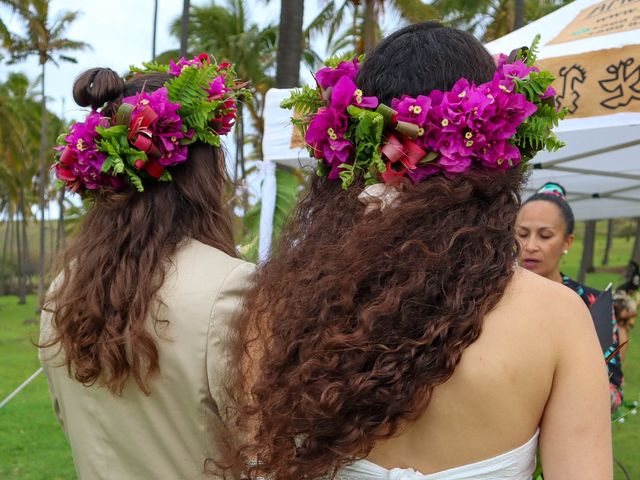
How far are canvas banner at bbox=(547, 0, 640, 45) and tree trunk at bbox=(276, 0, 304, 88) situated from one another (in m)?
2.72

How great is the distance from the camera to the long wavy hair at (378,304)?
3.99 ft

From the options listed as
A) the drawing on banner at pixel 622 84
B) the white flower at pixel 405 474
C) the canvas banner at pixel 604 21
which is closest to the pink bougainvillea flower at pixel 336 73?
the white flower at pixel 405 474

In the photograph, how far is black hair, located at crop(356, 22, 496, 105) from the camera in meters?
1.33

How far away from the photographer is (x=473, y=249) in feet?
4.13

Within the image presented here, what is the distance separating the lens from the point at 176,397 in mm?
1669

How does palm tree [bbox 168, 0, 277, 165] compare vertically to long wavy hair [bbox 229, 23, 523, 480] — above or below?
above

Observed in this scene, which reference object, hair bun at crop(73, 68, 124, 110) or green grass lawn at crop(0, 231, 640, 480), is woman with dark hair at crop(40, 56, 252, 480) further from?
Answer: green grass lawn at crop(0, 231, 640, 480)

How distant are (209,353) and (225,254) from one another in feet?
0.84

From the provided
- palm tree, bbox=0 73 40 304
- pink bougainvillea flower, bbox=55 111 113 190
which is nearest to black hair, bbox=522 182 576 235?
pink bougainvillea flower, bbox=55 111 113 190

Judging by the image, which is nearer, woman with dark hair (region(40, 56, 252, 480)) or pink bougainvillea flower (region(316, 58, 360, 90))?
pink bougainvillea flower (region(316, 58, 360, 90))

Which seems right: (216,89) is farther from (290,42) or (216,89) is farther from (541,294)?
(290,42)

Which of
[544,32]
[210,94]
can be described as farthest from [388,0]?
[210,94]

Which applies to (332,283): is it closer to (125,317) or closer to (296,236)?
(296,236)

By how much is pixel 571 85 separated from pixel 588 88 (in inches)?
3.4
